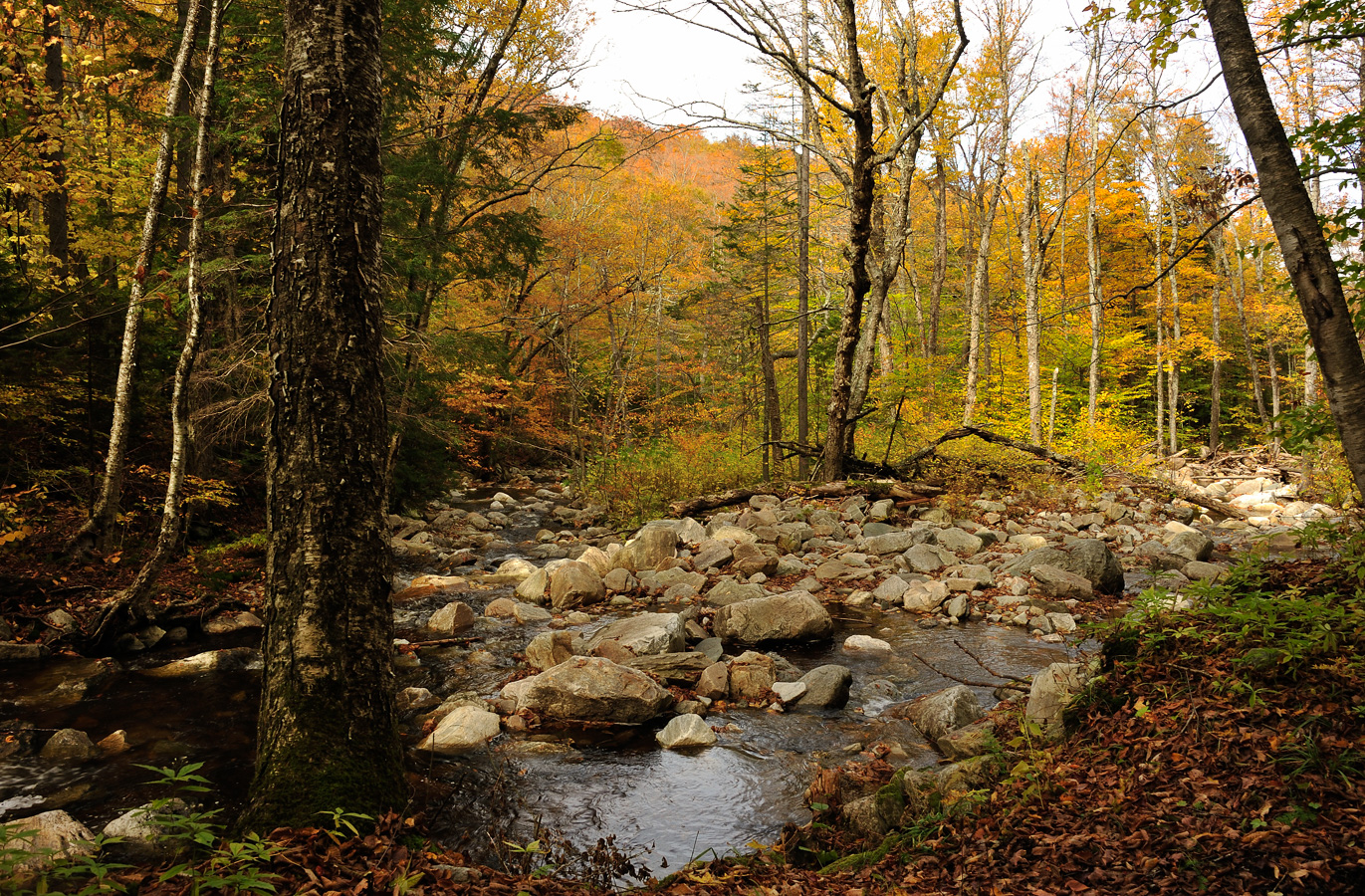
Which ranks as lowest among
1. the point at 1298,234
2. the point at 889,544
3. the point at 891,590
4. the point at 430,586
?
the point at 430,586

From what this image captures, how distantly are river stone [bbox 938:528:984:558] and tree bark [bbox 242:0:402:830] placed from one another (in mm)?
8080

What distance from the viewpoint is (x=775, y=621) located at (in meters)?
7.04

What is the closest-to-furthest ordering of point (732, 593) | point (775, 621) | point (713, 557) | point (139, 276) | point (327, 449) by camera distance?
point (327, 449) < point (139, 276) < point (775, 621) < point (732, 593) < point (713, 557)

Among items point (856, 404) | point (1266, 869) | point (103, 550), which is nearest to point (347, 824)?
point (1266, 869)

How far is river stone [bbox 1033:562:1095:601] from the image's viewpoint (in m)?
7.70

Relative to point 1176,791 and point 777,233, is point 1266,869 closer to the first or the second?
point 1176,791

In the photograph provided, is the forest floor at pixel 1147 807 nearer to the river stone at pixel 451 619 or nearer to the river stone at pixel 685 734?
the river stone at pixel 685 734

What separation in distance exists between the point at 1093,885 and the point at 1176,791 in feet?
2.01

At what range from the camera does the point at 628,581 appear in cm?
923

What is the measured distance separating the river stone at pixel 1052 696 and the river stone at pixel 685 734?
2.15 meters

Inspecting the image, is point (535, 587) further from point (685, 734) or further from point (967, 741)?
point (967, 741)

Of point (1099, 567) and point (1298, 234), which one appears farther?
point (1099, 567)

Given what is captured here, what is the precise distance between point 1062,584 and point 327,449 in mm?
7610

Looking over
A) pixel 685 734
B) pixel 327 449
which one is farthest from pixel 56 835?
pixel 685 734
